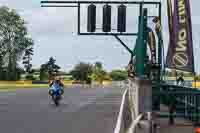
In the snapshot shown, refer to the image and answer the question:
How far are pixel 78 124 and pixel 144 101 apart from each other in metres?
5.27

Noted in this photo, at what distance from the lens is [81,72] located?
18762 centimetres

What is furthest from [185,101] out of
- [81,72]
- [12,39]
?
[81,72]

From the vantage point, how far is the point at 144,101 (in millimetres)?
16562

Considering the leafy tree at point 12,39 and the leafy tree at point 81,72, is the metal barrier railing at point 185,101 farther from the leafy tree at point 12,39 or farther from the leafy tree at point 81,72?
the leafy tree at point 81,72

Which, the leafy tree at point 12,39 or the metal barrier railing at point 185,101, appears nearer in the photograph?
the metal barrier railing at point 185,101

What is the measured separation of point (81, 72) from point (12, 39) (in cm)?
4583

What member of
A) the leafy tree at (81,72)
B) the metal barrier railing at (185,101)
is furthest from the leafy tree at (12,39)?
the metal barrier railing at (185,101)

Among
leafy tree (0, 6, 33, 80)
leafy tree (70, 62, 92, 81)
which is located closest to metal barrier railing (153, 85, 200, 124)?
leafy tree (0, 6, 33, 80)

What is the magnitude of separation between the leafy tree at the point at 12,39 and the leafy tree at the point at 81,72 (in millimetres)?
36280

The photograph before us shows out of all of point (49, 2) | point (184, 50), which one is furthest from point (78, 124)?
point (49, 2)

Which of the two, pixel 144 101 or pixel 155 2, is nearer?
pixel 144 101

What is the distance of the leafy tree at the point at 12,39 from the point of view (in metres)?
142

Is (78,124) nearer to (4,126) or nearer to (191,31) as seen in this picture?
(4,126)

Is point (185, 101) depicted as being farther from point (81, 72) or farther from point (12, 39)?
point (81, 72)
